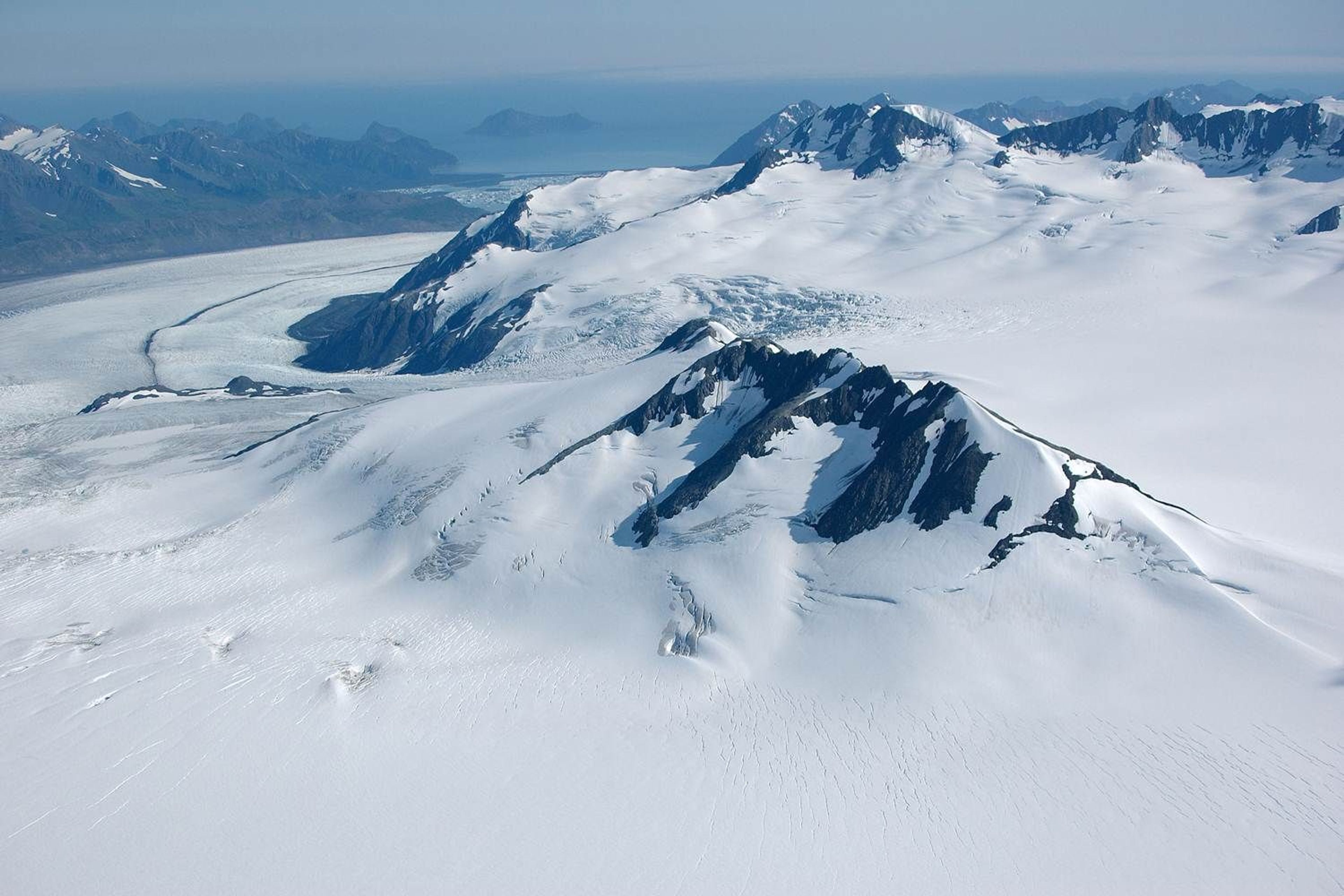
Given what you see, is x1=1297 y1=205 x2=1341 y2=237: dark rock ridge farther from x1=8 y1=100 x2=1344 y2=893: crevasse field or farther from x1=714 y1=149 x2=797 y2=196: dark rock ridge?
x1=714 y1=149 x2=797 y2=196: dark rock ridge

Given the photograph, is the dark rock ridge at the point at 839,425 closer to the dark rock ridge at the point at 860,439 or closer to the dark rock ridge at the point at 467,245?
the dark rock ridge at the point at 860,439

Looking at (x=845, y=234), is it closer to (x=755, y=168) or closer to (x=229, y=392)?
(x=755, y=168)

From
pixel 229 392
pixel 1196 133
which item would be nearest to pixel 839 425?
pixel 229 392

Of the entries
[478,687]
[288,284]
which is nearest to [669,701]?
[478,687]

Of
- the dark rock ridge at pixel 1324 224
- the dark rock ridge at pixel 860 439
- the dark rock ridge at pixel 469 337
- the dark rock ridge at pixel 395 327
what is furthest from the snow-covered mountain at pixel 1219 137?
the dark rock ridge at pixel 860 439

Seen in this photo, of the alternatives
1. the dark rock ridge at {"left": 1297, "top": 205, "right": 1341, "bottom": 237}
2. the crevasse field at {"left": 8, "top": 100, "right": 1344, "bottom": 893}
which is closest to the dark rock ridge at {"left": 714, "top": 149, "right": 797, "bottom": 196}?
the dark rock ridge at {"left": 1297, "top": 205, "right": 1341, "bottom": 237}
